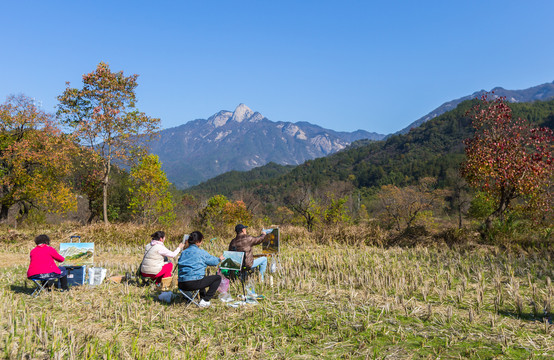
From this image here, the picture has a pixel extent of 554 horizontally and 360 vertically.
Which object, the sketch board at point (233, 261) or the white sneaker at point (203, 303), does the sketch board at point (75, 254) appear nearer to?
the white sneaker at point (203, 303)

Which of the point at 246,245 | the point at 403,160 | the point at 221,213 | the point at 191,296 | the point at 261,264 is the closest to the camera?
the point at 191,296

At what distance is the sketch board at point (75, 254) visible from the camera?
748cm

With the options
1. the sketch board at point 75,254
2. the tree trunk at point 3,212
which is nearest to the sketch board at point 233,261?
the sketch board at point 75,254

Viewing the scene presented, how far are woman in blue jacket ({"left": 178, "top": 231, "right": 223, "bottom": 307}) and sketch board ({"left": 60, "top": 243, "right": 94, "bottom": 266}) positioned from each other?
2.97 meters

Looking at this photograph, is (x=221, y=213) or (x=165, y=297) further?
(x=221, y=213)

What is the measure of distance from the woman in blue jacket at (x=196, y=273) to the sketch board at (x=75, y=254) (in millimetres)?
2969

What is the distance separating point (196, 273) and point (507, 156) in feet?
30.9

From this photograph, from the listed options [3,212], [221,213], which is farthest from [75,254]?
[221,213]

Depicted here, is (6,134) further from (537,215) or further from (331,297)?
(537,215)

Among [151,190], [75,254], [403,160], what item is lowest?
[75,254]

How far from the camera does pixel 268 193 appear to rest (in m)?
104

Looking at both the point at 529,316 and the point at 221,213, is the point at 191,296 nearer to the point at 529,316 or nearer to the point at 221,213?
the point at 529,316

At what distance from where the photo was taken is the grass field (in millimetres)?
3983

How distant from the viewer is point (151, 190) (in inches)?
882
